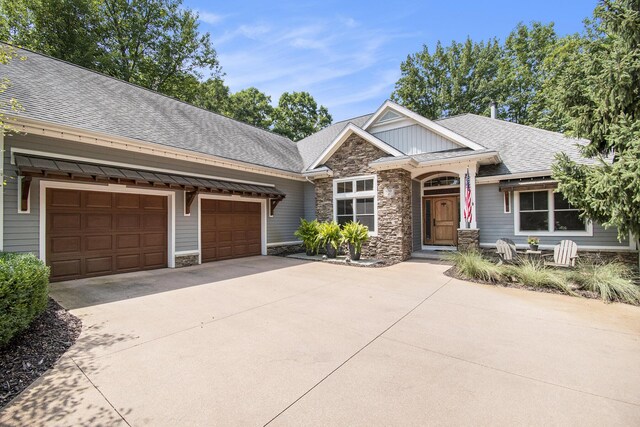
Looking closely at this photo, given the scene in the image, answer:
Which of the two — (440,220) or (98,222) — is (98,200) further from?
(440,220)

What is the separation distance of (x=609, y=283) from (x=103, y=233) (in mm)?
11793

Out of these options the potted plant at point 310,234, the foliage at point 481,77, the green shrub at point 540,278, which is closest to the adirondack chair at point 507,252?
the green shrub at point 540,278

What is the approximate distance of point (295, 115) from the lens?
1241 inches

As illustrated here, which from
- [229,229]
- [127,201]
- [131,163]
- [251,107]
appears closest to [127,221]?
[127,201]

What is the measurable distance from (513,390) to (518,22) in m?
30.4

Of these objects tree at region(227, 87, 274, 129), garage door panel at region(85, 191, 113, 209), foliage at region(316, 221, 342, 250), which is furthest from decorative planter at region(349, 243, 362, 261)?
tree at region(227, 87, 274, 129)

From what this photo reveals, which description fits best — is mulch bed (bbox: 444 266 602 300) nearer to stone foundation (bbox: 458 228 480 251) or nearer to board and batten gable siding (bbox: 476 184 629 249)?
stone foundation (bbox: 458 228 480 251)

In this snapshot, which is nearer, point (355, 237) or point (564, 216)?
point (564, 216)

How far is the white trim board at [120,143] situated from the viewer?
5.98m

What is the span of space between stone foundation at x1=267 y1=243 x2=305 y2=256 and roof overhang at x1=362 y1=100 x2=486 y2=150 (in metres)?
6.20

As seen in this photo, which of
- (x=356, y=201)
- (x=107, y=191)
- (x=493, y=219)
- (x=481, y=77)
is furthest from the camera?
(x=481, y=77)

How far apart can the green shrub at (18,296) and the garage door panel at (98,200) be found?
11.9 ft

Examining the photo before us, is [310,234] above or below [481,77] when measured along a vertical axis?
below

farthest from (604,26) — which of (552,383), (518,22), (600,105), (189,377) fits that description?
(518,22)
